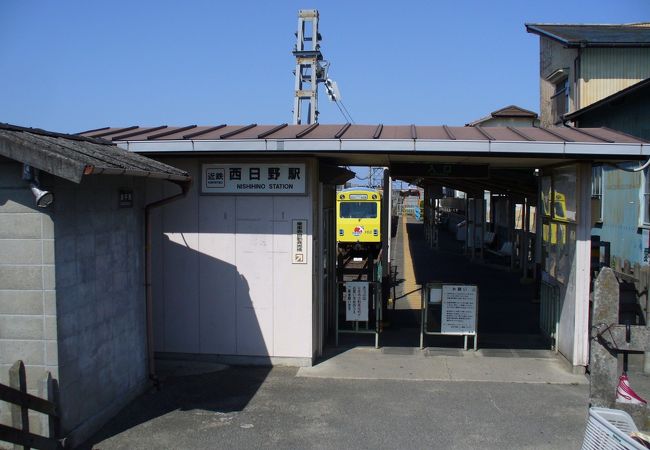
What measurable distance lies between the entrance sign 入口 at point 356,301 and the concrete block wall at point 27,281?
4.87 meters

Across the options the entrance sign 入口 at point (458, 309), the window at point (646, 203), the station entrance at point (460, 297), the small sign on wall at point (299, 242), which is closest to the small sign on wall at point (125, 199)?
the small sign on wall at point (299, 242)

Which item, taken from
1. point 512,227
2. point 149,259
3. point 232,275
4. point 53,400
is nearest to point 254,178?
point 232,275

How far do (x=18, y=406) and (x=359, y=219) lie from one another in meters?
18.7

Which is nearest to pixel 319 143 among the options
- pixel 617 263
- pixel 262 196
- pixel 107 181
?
pixel 262 196

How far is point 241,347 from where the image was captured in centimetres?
799

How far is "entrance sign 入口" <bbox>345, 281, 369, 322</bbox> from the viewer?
9047 mm

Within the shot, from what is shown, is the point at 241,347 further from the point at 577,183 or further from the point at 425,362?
the point at 577,183

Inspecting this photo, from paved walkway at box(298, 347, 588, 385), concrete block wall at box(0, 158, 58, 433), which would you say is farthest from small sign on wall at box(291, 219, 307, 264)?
concrete block wall at box(0, 158, 58, 433)

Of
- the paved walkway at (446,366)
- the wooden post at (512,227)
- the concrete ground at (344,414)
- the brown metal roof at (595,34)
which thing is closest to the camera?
the concrete ground at (344,414)

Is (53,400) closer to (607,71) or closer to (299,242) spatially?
(299,242)

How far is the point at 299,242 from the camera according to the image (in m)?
7.78

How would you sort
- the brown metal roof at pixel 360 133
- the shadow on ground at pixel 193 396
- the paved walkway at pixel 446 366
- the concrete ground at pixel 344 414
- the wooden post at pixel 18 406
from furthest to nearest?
the paved walkway at pixel 446 366, the brown metal roof at pixel 360 133, the shadow on ground at pixel 193 396, the concrete ground at pixel 344 414, the wooden post at pixel 18 406

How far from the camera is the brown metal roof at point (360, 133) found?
7137mm

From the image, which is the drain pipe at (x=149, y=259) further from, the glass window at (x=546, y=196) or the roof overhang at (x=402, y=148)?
the glass window at (x=546, y=196)
